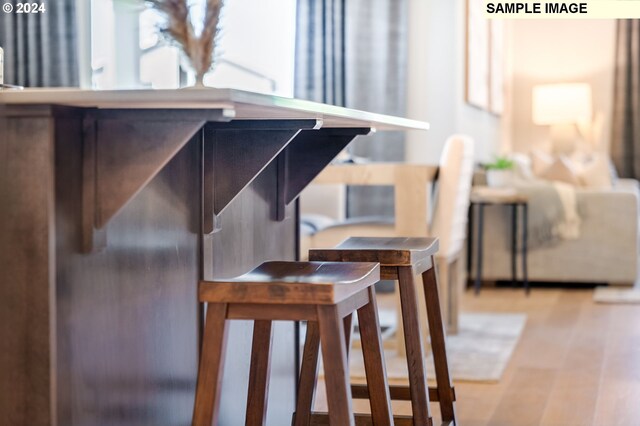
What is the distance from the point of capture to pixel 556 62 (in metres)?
9.34

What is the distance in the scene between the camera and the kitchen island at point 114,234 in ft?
5.01

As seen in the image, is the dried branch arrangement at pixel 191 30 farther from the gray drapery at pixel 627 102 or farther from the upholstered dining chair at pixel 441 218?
the gray drapery at pixel 627 102

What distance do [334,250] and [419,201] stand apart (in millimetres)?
1605

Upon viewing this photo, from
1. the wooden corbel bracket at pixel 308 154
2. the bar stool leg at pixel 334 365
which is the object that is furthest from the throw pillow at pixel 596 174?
the bar stool leg at pixel 334 365

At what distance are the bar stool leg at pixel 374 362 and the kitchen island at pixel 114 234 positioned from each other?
1.18 feet

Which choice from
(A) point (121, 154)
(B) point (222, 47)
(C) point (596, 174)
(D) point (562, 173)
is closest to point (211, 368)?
(A) point (121, 154)

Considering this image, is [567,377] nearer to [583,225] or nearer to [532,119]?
[583,225]

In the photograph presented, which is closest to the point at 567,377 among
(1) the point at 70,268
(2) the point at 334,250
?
(2) the point at 334,250

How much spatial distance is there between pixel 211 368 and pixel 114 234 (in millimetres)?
299

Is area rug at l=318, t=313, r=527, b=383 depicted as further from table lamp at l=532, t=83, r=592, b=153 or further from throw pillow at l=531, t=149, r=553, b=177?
table lamp at l=532, t=83, r=592, b=153

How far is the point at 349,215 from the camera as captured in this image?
6219mm

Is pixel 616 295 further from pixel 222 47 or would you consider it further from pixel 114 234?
pixel 114 234

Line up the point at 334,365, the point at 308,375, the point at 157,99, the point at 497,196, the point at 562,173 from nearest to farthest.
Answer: the point at 157,99, the point at 334,365, the point at 308,375, the point at 497,196, the point at 562,173

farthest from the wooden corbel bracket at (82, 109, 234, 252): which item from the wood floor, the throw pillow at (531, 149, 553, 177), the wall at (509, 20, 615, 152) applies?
the wall at (509, 20, 615, 152)
